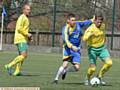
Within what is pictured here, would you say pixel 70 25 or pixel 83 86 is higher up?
pixel 70 25

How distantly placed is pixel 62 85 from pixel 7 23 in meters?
25.7

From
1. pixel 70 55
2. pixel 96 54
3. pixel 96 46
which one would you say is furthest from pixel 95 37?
pixel 70 55

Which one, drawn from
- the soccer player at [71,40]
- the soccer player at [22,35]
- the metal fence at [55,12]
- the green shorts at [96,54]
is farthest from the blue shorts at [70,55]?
the metal fence at [55,12]

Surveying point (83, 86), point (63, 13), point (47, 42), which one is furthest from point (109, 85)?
point (63, 13)

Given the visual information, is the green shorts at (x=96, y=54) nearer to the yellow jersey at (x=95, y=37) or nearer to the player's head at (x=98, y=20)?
the yellow jersey at (x=95, y=37)

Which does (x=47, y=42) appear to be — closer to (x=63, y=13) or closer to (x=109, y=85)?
(x=63, y=13)

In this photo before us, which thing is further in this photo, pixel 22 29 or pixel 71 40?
pixel 22 29

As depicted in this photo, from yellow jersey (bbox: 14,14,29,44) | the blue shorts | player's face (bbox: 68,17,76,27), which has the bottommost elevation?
the blue shorts

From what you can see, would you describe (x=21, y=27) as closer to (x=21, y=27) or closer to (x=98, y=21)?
(x=21, y=27)

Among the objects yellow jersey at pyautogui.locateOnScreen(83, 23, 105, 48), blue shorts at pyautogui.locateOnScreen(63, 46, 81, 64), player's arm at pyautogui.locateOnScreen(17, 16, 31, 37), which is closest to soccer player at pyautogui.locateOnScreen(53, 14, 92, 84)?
blue shorts at pyautogui.locateOnScreen(63, 46, 81, 64)

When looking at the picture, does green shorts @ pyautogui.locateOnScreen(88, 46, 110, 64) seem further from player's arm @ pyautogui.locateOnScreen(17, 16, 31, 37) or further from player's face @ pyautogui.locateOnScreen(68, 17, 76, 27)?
player's arm @ pyautogui.locateOnScreen(17, 16, 31, 37)

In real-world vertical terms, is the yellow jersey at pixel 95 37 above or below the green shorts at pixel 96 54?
above

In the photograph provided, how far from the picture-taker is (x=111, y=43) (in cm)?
3056

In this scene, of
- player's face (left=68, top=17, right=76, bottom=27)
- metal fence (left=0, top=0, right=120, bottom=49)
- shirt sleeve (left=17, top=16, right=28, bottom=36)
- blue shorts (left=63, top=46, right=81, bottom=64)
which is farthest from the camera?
metal fence (left=0, top=0, right=120, bottom=49)
